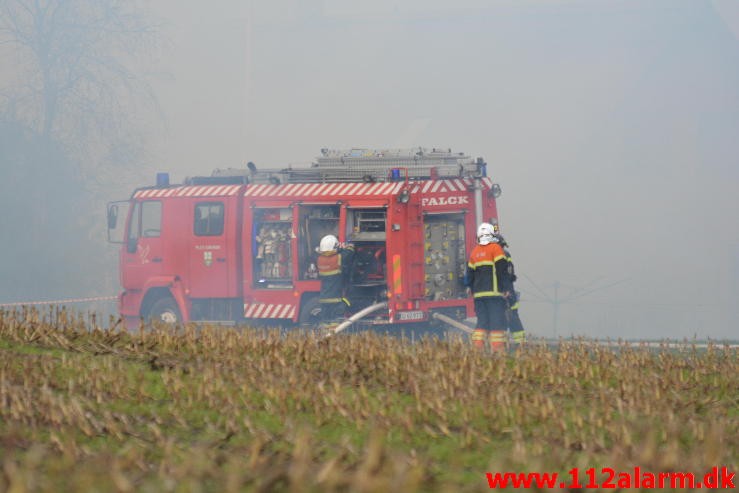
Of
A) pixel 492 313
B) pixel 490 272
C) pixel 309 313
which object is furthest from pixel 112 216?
pixel 492 313

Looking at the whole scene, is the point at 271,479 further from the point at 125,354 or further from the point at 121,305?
the point at 121,305

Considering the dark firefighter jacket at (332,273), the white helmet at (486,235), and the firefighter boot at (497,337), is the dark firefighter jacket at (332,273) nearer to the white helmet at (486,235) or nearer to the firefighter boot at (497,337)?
the white helmet at (486,235)

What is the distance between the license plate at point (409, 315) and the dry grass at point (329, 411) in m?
4.56

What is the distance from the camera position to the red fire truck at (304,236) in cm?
1563

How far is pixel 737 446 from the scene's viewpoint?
6.53 meters

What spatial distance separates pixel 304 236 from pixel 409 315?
2.25 m

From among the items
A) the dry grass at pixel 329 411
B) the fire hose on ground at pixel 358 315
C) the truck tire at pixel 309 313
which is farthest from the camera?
the truck tire at pixel 309 313

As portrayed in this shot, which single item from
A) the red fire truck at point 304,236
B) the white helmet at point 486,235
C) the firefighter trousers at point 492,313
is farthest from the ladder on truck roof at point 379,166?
the firefighter trousers at point 492,313

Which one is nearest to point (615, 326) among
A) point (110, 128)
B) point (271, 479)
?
point (110, 128)

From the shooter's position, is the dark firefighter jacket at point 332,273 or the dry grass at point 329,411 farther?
the dark firefighter jacket at point 332,273

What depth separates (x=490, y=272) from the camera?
12.6 m

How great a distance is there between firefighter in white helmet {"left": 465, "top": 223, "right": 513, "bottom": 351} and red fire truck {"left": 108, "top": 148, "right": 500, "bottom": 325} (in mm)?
2723

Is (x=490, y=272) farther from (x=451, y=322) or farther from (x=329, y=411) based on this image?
(x=329, y=411)

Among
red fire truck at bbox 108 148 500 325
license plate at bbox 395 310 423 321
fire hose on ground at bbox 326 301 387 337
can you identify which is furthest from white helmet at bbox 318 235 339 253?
license plate at bbox 395 310 423 321
